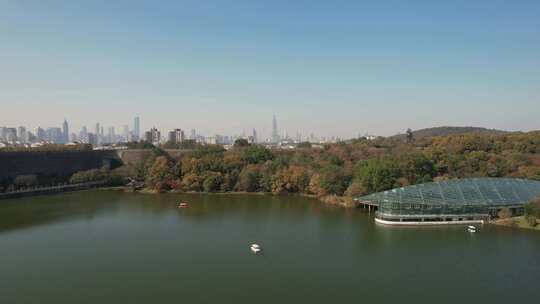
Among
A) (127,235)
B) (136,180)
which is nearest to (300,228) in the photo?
(127,235)

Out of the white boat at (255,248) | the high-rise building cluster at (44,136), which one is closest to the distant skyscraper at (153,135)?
the high-rise building cluster at (44,136)

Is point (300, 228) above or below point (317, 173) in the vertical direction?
below

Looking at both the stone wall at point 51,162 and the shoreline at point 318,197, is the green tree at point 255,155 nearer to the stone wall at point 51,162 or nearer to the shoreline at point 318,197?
the shoreline at point 318,197

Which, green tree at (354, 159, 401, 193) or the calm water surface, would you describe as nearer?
the calm water surface

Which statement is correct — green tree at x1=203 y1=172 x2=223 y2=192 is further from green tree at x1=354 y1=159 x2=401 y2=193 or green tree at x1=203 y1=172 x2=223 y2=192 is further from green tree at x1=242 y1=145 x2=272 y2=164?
green tree at x1=354 y1=159 x2=401 y2=193

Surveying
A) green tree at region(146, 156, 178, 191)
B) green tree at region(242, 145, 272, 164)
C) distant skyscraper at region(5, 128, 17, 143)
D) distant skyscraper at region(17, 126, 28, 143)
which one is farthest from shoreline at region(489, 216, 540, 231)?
distant skyscraper at region(17, 126, 28, 143)

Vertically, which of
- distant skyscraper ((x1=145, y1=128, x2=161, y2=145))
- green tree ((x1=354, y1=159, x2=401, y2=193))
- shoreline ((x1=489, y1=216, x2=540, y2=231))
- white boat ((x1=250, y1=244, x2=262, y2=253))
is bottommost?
white boat ((x1=250, y1=244, x2=262, y2=253))

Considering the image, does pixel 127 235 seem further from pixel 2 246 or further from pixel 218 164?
pixel 218 164

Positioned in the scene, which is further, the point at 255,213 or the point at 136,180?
the point at 136,180
